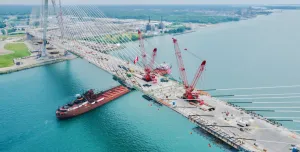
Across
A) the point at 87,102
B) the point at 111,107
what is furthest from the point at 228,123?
the point at 87,102

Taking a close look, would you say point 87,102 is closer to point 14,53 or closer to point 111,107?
point 111,107

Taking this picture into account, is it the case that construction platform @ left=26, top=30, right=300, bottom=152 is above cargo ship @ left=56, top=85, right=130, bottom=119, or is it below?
above

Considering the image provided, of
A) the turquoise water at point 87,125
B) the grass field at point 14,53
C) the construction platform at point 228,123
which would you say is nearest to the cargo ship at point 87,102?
the turquoise water at point 87,125

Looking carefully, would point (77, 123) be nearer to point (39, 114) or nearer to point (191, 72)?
point (39, 114)

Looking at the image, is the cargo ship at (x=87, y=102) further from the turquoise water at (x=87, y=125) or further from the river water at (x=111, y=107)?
the river water at (x=111, y=107)

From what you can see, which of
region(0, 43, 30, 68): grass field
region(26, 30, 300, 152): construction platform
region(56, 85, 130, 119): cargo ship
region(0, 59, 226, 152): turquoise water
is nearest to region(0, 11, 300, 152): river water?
region(0, 59, 226, 152): turquoise water

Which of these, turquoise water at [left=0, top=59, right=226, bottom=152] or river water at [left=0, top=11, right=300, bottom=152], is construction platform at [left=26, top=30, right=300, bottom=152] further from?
turquoise water at [left=0, top=59, right=226, bottom=152]
